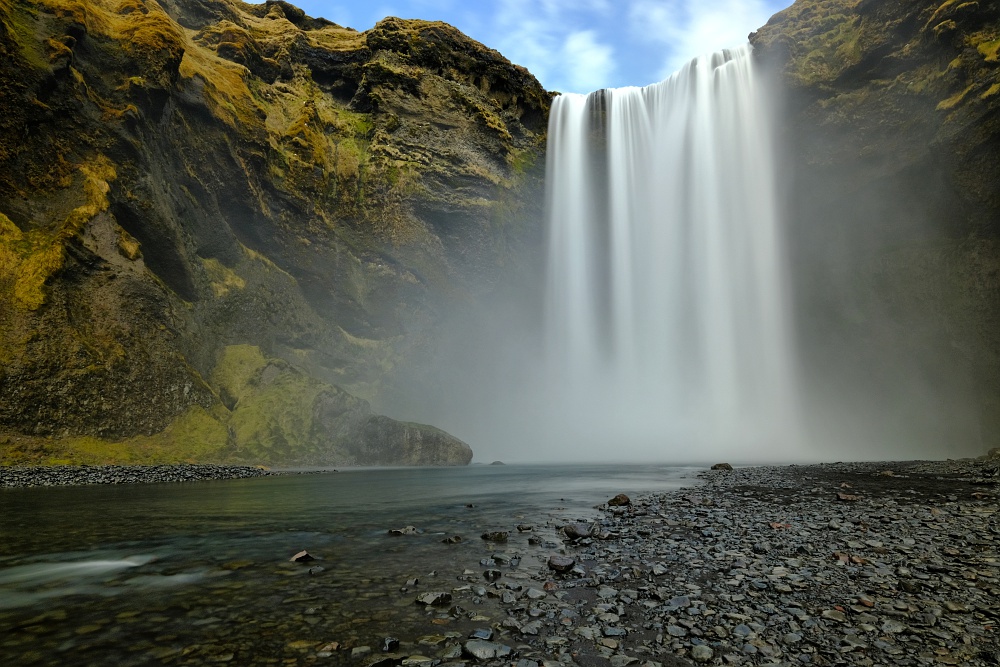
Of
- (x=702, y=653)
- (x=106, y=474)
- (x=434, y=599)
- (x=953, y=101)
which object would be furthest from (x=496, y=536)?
(x=953, y=101)

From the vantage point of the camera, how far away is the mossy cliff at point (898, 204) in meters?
39.0

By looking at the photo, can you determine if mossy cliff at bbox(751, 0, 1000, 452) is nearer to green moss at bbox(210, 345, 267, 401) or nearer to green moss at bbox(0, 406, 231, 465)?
green moss at bbox(210, 345, 267, 401)

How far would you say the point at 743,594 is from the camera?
19.6ft

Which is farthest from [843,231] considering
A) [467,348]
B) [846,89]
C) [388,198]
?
[388,198]

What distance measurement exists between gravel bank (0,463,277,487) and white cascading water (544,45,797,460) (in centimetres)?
3654

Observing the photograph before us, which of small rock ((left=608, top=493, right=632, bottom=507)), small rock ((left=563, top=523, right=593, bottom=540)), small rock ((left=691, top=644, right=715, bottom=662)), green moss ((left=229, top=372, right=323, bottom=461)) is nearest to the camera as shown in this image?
small rock ((left=691, top=644, right=715, bottom=662))

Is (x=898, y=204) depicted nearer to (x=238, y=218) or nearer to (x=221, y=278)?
(x=221, y=278)

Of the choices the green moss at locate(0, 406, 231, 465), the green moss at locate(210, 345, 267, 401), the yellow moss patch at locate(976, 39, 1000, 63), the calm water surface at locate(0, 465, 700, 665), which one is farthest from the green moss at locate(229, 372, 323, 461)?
the yellow moss patch at locate(976, 39, 1000, 63)

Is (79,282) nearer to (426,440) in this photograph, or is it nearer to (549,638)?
(426,440)

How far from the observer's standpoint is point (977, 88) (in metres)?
37.1

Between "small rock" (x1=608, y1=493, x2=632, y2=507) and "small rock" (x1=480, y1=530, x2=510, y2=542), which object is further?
"small rock" (x1=608, y1=493, x2=632, y2=507)

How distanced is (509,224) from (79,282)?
44.8 m

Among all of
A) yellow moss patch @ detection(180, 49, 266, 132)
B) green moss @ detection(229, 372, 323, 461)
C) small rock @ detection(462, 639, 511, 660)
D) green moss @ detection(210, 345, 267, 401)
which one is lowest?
small rock @ detection(462, 639, 511, 660)

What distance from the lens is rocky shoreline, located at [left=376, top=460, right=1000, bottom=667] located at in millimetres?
4488
